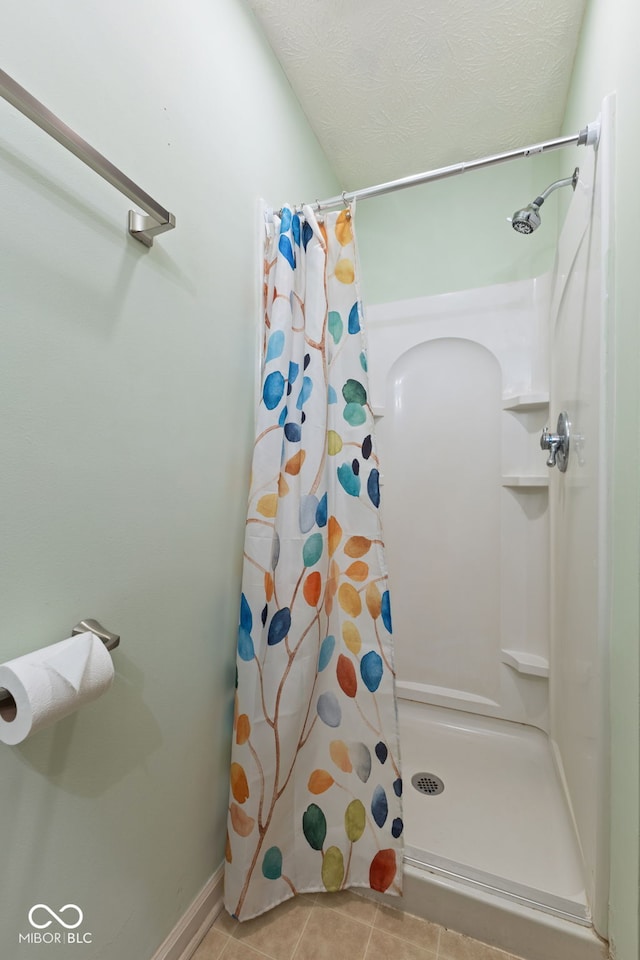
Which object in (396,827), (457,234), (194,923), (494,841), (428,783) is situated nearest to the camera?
(194,923)

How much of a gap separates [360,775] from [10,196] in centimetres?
140

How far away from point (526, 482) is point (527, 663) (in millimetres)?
693

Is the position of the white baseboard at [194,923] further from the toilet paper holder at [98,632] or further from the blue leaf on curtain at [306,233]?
the blue leaf on curtain at [306,233]

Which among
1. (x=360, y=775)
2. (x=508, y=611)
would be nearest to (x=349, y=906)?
(x=360, y=775)

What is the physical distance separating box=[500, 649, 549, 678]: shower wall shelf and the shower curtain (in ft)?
2.63

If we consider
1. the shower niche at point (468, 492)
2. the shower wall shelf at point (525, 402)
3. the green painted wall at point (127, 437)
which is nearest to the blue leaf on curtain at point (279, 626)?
the green painted wall at point (127, 437)

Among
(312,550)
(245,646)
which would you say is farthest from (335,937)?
(312,550)

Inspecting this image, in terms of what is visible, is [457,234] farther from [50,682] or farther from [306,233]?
[50,682]

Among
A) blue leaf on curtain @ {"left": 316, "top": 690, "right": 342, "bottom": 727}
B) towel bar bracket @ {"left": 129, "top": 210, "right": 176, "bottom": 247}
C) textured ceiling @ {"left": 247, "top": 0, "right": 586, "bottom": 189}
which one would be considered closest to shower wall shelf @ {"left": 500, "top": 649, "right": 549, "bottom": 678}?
blue leaf on curtain @ {"left": 316, "top": 690, "right": 342, "bottom": 727}

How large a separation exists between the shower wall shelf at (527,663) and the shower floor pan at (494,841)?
0.83ft

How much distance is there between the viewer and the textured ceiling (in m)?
1.21

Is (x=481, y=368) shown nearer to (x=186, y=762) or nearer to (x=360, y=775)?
(x=360, y=775)

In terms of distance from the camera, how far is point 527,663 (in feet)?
5.51

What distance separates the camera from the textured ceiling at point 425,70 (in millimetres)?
1213
